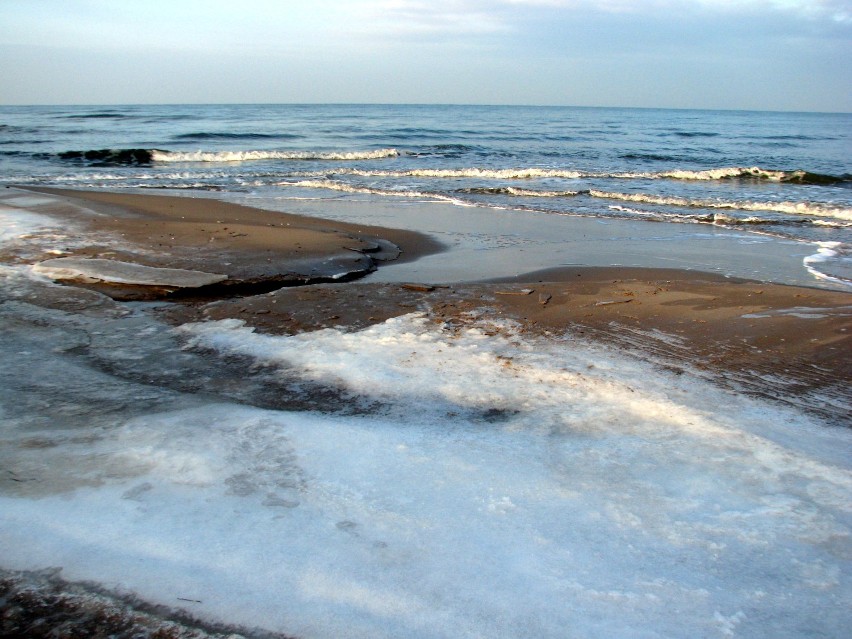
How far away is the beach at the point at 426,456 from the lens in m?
2.44

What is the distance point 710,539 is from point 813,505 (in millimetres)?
671

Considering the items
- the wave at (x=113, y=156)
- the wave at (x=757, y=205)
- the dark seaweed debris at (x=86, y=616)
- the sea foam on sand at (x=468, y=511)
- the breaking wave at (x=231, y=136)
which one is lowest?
the dark seaweed debris at (x=86, y=616)

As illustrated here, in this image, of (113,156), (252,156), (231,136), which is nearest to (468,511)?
(252,156)

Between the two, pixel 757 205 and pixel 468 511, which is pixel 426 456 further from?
pixel 757 205

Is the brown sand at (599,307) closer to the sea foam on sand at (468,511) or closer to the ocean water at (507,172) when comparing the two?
the sea foam on sand at (468,511)

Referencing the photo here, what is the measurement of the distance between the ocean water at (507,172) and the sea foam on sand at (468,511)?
5.53 metres

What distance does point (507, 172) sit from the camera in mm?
20141

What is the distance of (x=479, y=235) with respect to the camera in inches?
405

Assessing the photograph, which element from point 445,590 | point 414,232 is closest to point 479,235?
point 414,232

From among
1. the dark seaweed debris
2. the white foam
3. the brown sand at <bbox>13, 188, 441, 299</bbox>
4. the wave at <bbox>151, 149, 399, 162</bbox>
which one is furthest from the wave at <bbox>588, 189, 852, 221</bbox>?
the dark seaweed debris

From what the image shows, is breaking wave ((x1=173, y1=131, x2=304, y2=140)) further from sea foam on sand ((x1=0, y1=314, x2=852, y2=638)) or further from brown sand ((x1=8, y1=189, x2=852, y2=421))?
sea foam on sand ((x1=0, y1=314, x2=852, y2=638))

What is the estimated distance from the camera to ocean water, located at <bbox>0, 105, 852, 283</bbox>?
43.3ft

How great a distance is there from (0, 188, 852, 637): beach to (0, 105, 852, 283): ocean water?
15.5 feet

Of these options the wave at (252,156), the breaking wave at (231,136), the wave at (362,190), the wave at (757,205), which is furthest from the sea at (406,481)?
the breaking wave at (231,136)
